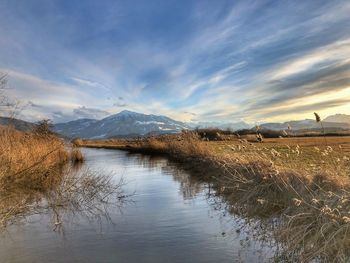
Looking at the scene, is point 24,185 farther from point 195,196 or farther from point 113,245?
point 113,245

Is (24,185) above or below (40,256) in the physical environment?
above

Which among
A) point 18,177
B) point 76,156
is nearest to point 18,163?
point 18,177

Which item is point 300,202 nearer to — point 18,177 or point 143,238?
point 143,238

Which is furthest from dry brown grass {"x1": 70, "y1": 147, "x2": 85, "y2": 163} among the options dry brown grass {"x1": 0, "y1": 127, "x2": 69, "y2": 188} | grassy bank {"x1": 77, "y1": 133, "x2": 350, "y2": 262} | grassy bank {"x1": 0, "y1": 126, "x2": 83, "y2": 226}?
grassy bank {"x1": 77, "y1": 133, "x2": 350, "y2": 262}

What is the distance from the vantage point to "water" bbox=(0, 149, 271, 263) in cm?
Result: 938

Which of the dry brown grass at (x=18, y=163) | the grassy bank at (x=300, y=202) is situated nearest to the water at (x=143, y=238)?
the grassy bank at (x=300, y=202)

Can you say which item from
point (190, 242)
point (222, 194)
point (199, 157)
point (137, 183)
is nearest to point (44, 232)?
point (190, 242)

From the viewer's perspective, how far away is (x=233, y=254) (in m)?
9.40

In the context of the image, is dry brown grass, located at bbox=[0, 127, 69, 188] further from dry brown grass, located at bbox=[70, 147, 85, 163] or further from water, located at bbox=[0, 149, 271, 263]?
dry brown grass, located at bbox=[70, 147, 85, 163]

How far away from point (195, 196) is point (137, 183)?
592 cm

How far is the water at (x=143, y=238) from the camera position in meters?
9.38

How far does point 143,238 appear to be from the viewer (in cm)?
1079

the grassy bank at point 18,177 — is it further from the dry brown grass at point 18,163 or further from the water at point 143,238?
the water at point 143,238

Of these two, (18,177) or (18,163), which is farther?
(18,163)
